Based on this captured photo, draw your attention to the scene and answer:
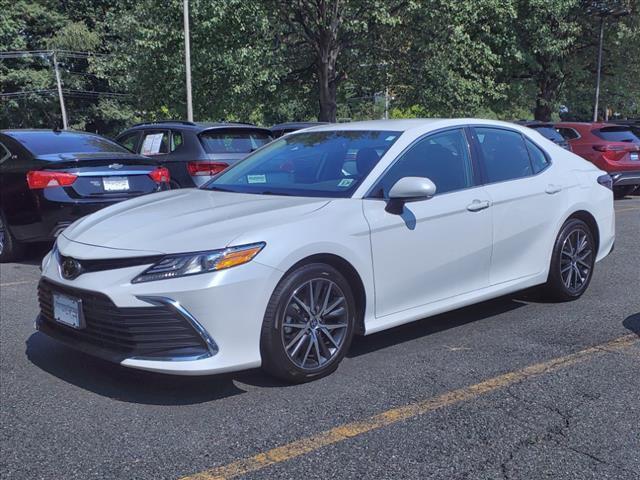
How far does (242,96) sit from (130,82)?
3.56 m

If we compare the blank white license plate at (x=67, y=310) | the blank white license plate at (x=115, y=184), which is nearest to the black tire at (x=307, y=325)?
the blank white license plate at (x=67, y=310)

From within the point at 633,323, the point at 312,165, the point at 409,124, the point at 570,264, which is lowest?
→ the point at 633,323

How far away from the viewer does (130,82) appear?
21391 millimetres

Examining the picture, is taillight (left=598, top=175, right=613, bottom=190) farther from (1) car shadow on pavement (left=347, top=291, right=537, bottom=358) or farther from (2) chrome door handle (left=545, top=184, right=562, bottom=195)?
(1) car shadow on pavement (left=347, top=291, right=537, bottom=358)

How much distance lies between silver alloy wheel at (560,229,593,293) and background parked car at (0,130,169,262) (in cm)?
449

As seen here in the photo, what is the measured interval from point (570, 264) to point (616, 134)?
1014 centimetres

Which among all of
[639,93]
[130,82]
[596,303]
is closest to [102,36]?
[130,82]

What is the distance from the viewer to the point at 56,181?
7160 millimetres

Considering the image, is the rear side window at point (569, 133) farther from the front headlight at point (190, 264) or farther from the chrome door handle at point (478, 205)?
the front headlight at point (190, 264)

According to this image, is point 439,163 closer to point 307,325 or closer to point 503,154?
point 503,154

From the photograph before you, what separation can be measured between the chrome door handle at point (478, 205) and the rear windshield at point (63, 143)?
15.1ft

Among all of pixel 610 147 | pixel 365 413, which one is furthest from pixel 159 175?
pixel 610 147

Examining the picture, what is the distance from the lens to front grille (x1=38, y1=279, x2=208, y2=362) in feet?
11.9

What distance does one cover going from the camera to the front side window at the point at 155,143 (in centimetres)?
984
